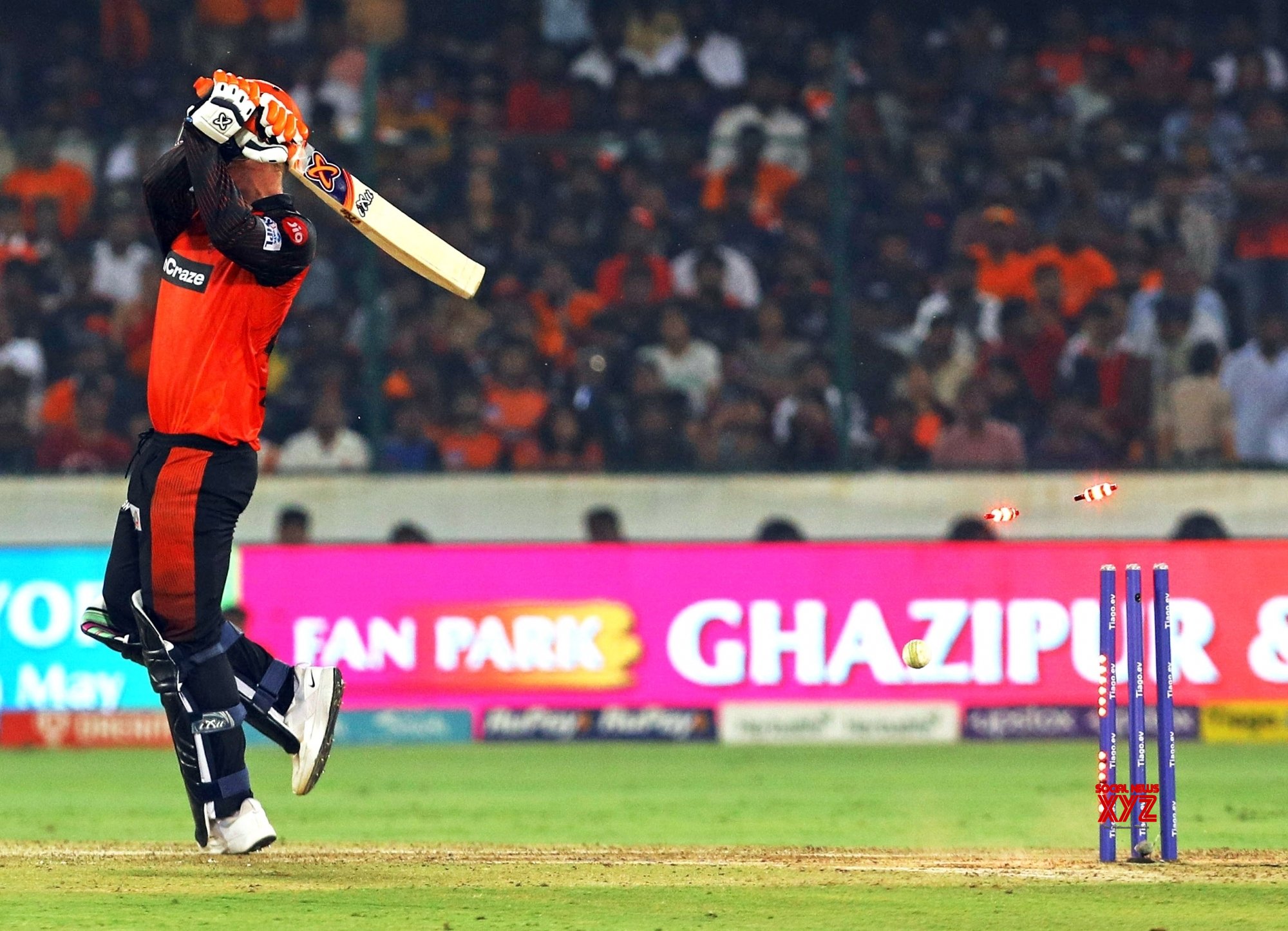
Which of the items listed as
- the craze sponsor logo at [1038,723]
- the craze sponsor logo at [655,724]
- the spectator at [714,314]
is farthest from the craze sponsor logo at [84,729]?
the craze sponsor logo at [1038,723]

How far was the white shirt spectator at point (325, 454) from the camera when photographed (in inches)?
568

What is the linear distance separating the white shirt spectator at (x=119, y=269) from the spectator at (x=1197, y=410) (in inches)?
284

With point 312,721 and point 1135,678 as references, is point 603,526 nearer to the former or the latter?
point 312,721

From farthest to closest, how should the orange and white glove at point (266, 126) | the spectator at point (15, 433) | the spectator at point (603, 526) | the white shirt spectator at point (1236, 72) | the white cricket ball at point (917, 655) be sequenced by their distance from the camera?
the white shirt spectator at point (1236, 72) < the spectator at point (15, 433) < the spectator at point (603, 526) < the white cricket ball at point (917, 655) < the orange and white glove at point (266, 126)

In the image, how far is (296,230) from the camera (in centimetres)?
660

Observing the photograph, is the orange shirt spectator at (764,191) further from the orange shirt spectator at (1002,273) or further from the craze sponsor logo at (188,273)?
the craze sponsor logo at (188,273)

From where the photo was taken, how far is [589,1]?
17844 mm

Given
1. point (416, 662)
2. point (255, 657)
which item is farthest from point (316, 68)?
point (255, 657)

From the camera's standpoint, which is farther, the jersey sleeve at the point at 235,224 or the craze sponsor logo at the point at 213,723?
the craze sponsor logo at the point at 213,723

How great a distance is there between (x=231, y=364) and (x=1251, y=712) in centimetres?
819

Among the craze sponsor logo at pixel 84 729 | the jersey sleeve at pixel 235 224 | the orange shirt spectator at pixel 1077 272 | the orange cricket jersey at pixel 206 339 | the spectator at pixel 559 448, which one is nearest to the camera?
the jersey sleeve at pixel 235 224

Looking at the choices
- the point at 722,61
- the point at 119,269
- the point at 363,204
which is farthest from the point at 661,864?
the point at 722,61

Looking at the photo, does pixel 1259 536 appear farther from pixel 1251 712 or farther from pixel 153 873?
Result: pixel 153 873

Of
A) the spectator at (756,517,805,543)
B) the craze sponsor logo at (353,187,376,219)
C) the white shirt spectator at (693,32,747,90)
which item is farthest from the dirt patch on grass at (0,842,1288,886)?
the white shirt spectator at (693,32,747,90)
